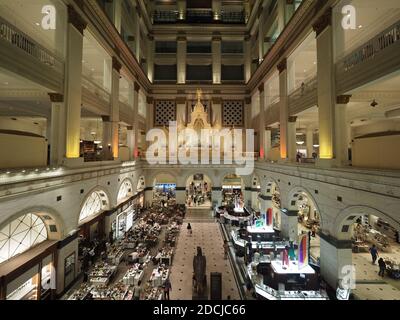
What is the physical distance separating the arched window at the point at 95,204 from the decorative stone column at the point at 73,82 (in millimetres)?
2907

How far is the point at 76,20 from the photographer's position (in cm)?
856

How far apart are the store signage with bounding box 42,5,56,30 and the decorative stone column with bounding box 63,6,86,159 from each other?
616mm

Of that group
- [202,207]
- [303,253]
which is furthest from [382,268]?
[202,207]

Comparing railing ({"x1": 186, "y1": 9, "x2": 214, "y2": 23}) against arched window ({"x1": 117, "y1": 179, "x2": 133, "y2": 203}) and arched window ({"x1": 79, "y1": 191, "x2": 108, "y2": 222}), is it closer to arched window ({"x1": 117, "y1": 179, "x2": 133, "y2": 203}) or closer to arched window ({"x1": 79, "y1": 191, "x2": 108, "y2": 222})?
arched window ({"x1": 117, "y1": 179, "x2": 133, "y2": 203})

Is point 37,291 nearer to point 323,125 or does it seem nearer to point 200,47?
point 323,125

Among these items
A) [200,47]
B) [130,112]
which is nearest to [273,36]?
[200,47]

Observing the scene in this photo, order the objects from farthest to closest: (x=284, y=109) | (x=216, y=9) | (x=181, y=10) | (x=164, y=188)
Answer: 1. (x=164, y=188)
2. (x=216, y=9)
3. (x=181, y=10)
4. (x=284, y=109)

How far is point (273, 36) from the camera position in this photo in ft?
56.9

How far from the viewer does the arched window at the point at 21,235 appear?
6.04m

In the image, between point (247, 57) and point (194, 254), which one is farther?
point (247, 57)

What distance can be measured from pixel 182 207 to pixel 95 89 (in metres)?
12.0

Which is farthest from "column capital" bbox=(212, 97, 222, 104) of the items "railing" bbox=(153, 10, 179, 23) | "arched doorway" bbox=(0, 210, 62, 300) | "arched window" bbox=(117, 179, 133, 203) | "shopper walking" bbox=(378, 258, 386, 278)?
"arched doorway" bbox=(0, 210, 62, 300)

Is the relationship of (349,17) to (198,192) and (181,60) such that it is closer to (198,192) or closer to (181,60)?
(181,60)
